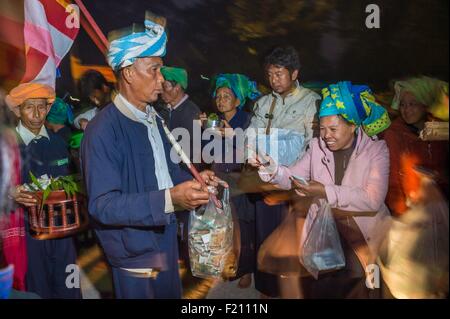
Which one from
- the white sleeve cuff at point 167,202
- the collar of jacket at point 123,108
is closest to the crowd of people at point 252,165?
the collar of jacket at point 123,108

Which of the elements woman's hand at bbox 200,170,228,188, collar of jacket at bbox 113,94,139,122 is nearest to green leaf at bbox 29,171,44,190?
collar of jacket at bbox 113,94,139,122

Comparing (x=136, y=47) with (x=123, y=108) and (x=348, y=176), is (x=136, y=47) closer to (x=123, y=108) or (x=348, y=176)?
(x=123, y=108)

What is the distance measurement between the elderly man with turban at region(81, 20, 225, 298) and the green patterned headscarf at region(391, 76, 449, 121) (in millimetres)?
1255

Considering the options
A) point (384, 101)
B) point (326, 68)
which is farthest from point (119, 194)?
point (384, 101)

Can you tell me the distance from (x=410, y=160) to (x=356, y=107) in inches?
17.9

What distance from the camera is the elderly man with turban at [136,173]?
8.09 ft

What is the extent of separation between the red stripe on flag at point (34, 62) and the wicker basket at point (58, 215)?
69 centimetres

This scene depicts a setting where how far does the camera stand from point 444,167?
9.27 ft

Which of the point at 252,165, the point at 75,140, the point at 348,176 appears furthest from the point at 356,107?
the point at 75,140

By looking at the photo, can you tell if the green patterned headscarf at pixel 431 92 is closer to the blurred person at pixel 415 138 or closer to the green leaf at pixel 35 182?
the blurred person at pixel 415 138

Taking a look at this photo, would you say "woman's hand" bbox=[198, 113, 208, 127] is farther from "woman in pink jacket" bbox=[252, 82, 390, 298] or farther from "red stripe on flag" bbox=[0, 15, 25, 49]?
"red stripe on flag" bbox=[0, 15, 25, 49]

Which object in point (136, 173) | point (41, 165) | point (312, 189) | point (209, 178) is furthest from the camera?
point (41, 165)

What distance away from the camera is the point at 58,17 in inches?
114

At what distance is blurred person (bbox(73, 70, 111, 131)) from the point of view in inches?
112
